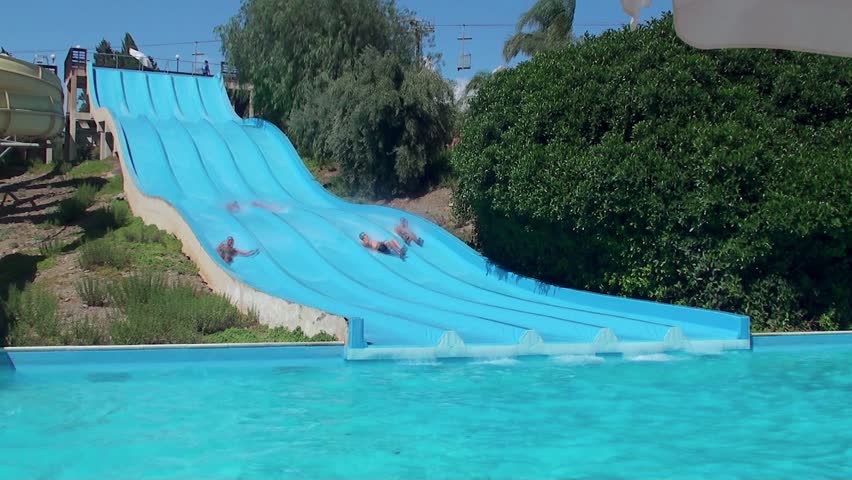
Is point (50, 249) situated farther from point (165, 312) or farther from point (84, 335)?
point (84, 335)

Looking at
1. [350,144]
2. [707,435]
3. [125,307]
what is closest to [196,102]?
[350,144]

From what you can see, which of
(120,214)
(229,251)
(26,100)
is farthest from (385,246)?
(26,100)

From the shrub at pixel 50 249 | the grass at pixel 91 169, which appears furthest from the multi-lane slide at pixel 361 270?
the shrub at pixel 50 249

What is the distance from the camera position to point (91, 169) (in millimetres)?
20031

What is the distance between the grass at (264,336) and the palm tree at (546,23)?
491 inches

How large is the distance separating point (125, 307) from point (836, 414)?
7.71 meters

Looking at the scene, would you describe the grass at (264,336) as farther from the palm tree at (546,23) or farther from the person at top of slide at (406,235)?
the palm tree at (546,23)

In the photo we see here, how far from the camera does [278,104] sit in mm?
21172

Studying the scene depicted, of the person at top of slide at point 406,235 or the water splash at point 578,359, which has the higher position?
the person at top of slide at point 406,235

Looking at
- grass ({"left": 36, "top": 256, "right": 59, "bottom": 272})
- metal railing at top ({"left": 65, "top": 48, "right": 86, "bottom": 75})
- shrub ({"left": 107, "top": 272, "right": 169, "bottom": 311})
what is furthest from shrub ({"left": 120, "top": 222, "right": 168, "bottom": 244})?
metal railing at top ({"left": 65, "top": 48, "right": 86, "bottom": 75})

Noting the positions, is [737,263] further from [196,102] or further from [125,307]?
[196,102]

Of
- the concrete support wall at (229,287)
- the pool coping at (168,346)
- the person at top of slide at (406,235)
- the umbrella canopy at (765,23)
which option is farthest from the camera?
the person at top of slide at (406,235)

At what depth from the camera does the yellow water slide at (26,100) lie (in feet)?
37.8

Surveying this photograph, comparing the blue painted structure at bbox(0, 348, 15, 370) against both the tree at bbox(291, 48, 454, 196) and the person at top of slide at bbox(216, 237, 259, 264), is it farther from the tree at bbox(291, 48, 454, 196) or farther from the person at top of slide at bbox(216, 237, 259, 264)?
the tree at bbox(291, 48, 454, 196)
